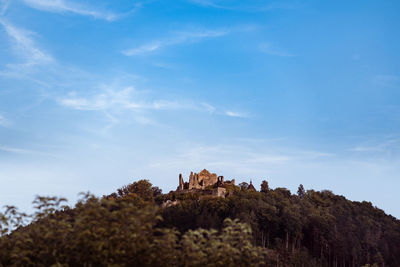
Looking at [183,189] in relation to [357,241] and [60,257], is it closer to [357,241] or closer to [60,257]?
[357,241]

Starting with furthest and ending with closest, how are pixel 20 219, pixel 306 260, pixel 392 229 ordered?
pixel 392 229, pixel 306 260, pixel 20 219

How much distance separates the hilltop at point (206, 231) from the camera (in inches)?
538

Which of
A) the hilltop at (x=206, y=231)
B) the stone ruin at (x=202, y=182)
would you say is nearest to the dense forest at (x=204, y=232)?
the hilltop at (x=206, y=231)

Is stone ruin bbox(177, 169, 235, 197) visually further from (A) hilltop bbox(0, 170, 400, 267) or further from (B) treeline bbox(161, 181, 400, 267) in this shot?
(B) treeline bbox(161, 181, 400, 267)

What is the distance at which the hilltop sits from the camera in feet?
44.8

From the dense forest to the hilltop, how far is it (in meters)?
0.04

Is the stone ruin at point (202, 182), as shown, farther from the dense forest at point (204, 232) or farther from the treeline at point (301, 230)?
the treeline at point (301, 230)

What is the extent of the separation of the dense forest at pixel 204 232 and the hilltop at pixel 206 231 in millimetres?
40

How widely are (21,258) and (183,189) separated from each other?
102 m

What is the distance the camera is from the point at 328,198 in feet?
376

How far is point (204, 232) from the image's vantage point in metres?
16.0

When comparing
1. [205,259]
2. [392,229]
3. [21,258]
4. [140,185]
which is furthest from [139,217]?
[140,185]

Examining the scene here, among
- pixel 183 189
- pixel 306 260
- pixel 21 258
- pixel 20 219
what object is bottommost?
pixel 306 260

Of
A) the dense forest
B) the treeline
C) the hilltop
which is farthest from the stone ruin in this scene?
the treeline
